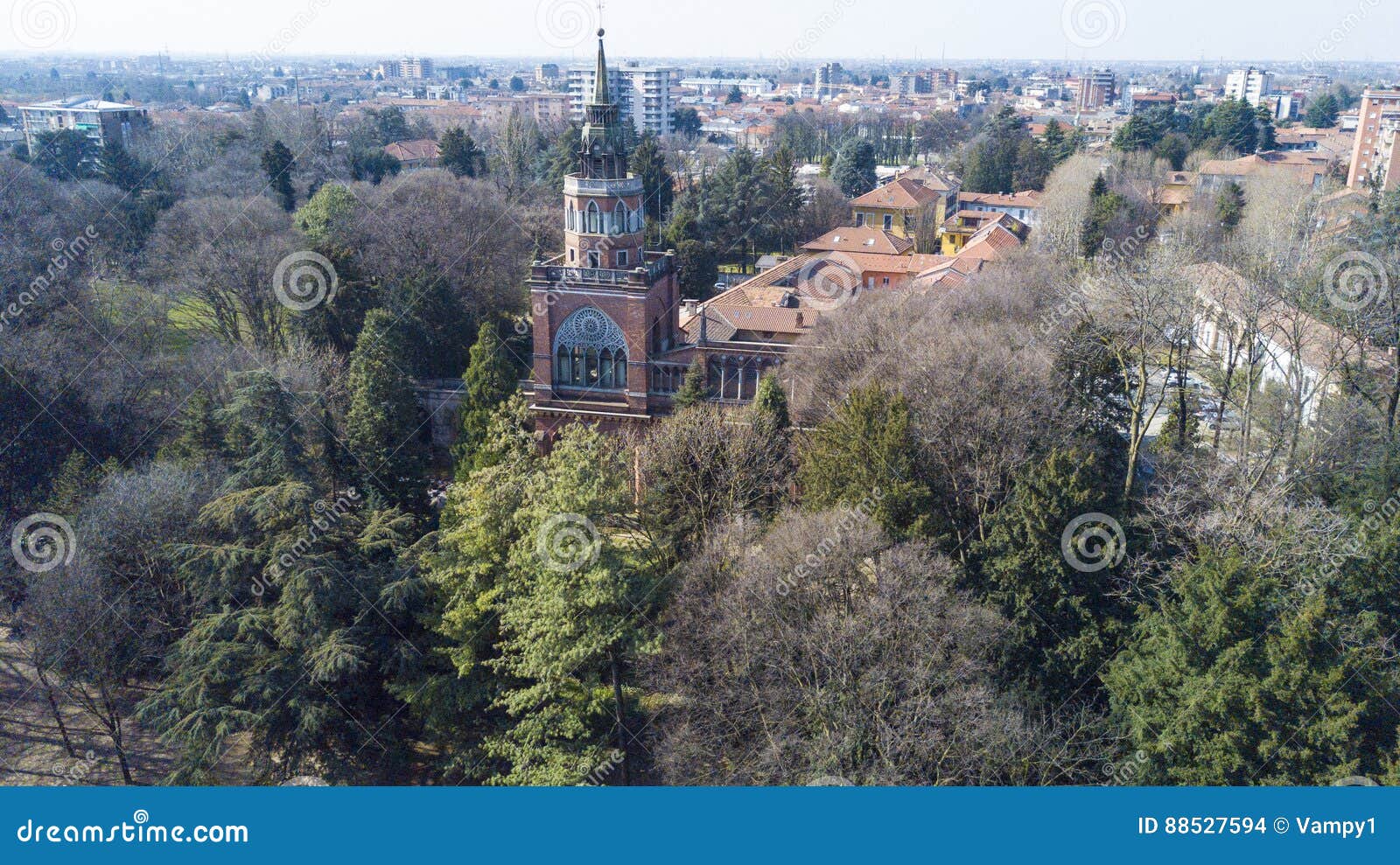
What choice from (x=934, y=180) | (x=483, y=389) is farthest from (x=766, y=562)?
(x=934, y=180)

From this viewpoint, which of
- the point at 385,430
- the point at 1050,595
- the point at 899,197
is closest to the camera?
the point at 1050,595

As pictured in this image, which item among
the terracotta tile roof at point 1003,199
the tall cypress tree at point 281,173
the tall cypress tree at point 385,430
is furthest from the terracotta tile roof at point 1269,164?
the tall cypress tree at point 281,173

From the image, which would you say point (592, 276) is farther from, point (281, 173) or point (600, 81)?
point (281, 173)

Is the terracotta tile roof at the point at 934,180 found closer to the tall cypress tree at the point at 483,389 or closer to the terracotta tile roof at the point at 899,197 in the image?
the terracotta tile roof at the point at 899,197

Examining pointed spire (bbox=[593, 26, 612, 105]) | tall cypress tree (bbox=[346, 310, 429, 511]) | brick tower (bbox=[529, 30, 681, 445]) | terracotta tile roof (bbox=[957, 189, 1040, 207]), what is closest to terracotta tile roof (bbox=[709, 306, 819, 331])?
brick tower (bbox=[529, 30, 681, 445])

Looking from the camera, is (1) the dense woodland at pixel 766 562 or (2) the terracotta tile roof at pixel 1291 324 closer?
(1) the dense woodland at pixel 766 562

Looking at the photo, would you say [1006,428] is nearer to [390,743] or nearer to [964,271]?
[390,743]

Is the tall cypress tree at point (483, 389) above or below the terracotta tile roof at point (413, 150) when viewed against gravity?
below
